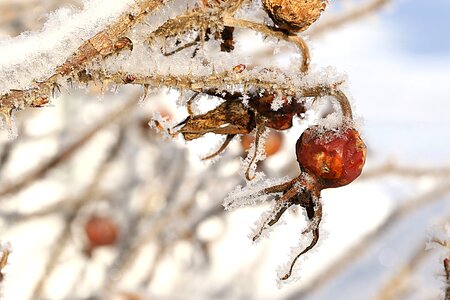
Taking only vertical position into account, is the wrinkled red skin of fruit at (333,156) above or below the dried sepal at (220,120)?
below

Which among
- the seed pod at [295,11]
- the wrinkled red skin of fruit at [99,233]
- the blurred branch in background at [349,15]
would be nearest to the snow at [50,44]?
the seed pod at [295,11]

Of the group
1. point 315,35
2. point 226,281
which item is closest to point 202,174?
point 226,281

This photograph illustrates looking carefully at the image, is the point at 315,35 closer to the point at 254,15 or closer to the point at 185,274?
the point at 254,15

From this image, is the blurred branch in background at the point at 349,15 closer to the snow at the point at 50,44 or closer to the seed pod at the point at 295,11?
the seed pod at the point at 295,11

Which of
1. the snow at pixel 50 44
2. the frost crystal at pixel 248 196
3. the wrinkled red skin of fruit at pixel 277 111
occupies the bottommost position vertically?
the frost crystal at pixel 248 196

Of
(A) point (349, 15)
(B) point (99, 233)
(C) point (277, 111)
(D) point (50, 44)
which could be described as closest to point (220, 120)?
(C) point (277, 111)

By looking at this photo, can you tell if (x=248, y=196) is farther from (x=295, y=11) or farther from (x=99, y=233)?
(x=99, y=233)
